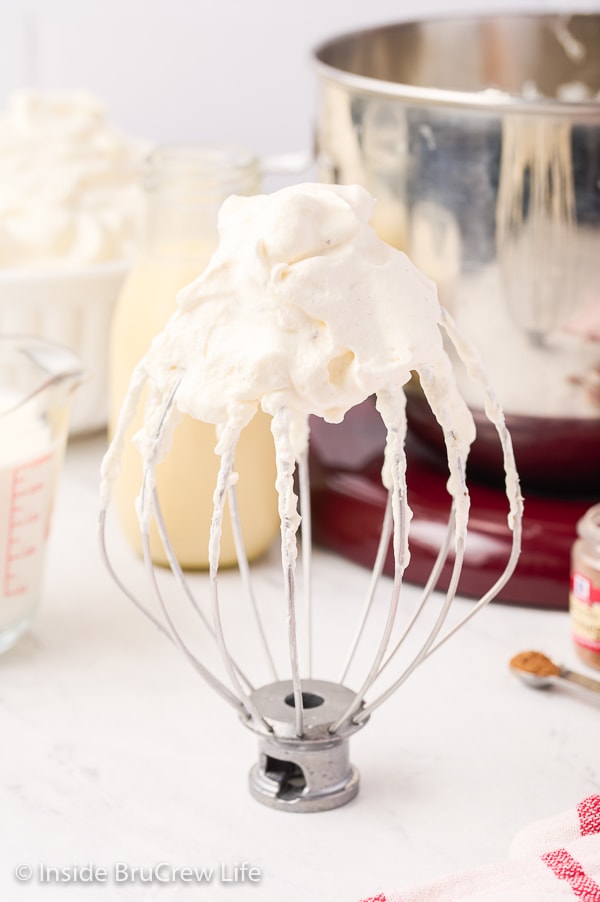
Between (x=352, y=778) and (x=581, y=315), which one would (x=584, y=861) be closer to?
(x=352, y=778)

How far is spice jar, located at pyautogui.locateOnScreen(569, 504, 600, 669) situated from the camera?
0.71 metres

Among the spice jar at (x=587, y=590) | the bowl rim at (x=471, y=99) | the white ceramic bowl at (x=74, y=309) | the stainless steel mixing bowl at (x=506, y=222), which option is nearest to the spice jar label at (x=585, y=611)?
the spice jar at (x=587, y=590)

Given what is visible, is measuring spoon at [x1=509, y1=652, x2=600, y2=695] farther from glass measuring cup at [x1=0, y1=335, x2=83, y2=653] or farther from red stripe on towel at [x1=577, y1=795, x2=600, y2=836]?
glass measuring cup at [x1=0, y1=335, x2=83, y2=653]

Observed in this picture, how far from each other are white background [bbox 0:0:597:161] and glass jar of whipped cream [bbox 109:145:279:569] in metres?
0.58

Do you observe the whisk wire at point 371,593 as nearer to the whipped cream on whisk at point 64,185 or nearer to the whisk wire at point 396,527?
the whisk wire at point 396,527

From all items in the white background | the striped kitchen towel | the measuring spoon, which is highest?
the white background

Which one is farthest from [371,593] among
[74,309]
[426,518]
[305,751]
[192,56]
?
[192,56]

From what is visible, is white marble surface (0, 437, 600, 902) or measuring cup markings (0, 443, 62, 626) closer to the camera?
white marble surface (0, 437, 600, 902)

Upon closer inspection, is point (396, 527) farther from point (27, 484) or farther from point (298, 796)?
point (27, 484)

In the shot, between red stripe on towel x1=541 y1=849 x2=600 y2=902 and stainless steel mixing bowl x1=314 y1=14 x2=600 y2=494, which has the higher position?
stainless steel mixing bowl x1=314 y1=14 x2=600 y2=494

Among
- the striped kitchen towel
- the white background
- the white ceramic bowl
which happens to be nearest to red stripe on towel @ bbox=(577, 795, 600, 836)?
the striped kitchen towel

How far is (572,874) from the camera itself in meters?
0.52

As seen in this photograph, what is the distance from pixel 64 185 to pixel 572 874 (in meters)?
0.59

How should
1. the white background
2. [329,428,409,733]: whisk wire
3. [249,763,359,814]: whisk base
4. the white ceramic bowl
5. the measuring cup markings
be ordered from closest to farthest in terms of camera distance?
[329,428,409,733]: whisk wire < [249,763,359,814]: whisk base < the measuring cup markings < the white ceramic bowl < the white background
